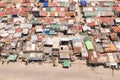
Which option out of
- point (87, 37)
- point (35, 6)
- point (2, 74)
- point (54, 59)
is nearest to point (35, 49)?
point (54, 59)

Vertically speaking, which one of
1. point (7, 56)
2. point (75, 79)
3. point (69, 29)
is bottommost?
point (75, 79)

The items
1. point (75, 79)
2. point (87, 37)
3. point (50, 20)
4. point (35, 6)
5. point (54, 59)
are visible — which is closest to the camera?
point (75, 79)

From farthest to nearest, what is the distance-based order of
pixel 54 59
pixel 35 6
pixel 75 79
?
pixel 35 6 → pixel 54 59 → pixel 75 79

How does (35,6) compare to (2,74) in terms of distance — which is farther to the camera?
(35,6)

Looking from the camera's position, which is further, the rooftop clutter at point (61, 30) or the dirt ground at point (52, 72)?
the rooftop clutter at point (61, 30)

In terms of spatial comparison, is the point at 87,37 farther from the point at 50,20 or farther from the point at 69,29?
the point at 50,20

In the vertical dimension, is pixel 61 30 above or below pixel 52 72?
above

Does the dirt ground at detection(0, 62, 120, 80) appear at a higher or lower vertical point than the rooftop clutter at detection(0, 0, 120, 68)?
lower

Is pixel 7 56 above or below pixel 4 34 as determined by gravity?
below

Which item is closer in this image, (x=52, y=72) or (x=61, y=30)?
(x=52, y=72)

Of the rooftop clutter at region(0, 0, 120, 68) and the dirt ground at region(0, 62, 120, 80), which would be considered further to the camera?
the rooftop clutter at region(0, 0, 120, 68)

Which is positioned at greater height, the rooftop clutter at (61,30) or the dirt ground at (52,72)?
the rooftop clutter at (61,30)
